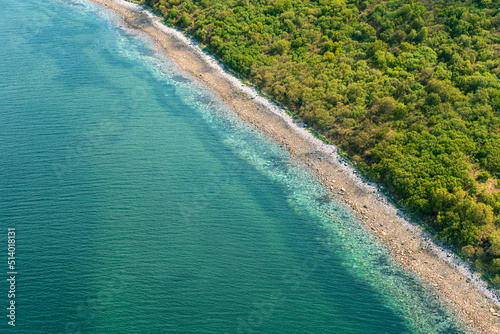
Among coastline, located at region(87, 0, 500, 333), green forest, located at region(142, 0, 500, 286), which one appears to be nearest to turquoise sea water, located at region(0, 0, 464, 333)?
coastline, located at region(87, 0, 500, 333)

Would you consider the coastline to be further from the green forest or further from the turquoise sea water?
the green forest

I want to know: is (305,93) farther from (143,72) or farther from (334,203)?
(143,72)

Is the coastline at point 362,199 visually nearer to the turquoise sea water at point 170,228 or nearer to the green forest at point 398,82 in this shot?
the turquoise sea water at point 170,228

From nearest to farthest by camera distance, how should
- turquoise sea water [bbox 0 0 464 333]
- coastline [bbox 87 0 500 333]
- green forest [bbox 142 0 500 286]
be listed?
turquoise sea water [bbox 0 0 464 333] → coastline [bbox 87 0 500 333] → green forest [bbox 142 0 500 286]

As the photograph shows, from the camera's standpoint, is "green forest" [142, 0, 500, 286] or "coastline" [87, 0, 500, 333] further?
"green forest" [142, 0, 500, 286]

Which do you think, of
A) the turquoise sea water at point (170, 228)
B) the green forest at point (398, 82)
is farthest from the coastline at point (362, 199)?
the green forest at point (398, 82)
